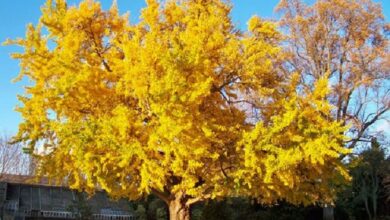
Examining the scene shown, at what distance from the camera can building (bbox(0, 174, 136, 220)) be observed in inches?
652

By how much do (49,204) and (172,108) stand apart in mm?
11912

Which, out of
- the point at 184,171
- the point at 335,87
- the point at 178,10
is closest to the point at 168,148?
the point at 184,171

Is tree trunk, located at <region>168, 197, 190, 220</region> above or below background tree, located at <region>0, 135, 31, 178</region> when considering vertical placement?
below

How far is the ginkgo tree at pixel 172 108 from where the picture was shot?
759cm

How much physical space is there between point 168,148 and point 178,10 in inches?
123

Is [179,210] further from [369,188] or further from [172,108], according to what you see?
[369,188]

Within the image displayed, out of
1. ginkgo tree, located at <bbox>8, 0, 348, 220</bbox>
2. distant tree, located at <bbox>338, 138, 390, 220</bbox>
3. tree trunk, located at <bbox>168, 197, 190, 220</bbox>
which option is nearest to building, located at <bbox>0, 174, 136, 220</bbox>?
tree trunk, located at <bbox>168, 197, 190, 220</bbox>

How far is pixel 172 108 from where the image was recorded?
731cm

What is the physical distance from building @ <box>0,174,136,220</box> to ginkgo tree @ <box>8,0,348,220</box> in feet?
27.6

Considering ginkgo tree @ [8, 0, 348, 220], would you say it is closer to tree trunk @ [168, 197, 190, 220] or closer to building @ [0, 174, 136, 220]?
tree trunk @ [168, 197, 190, 220]

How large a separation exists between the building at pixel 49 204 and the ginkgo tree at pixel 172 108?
8.42 m

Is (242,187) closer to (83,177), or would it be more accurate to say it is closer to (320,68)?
(83,177)

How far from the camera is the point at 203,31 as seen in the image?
8.40 meters

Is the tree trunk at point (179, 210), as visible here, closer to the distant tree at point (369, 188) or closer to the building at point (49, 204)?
the building at point (49, 204)
